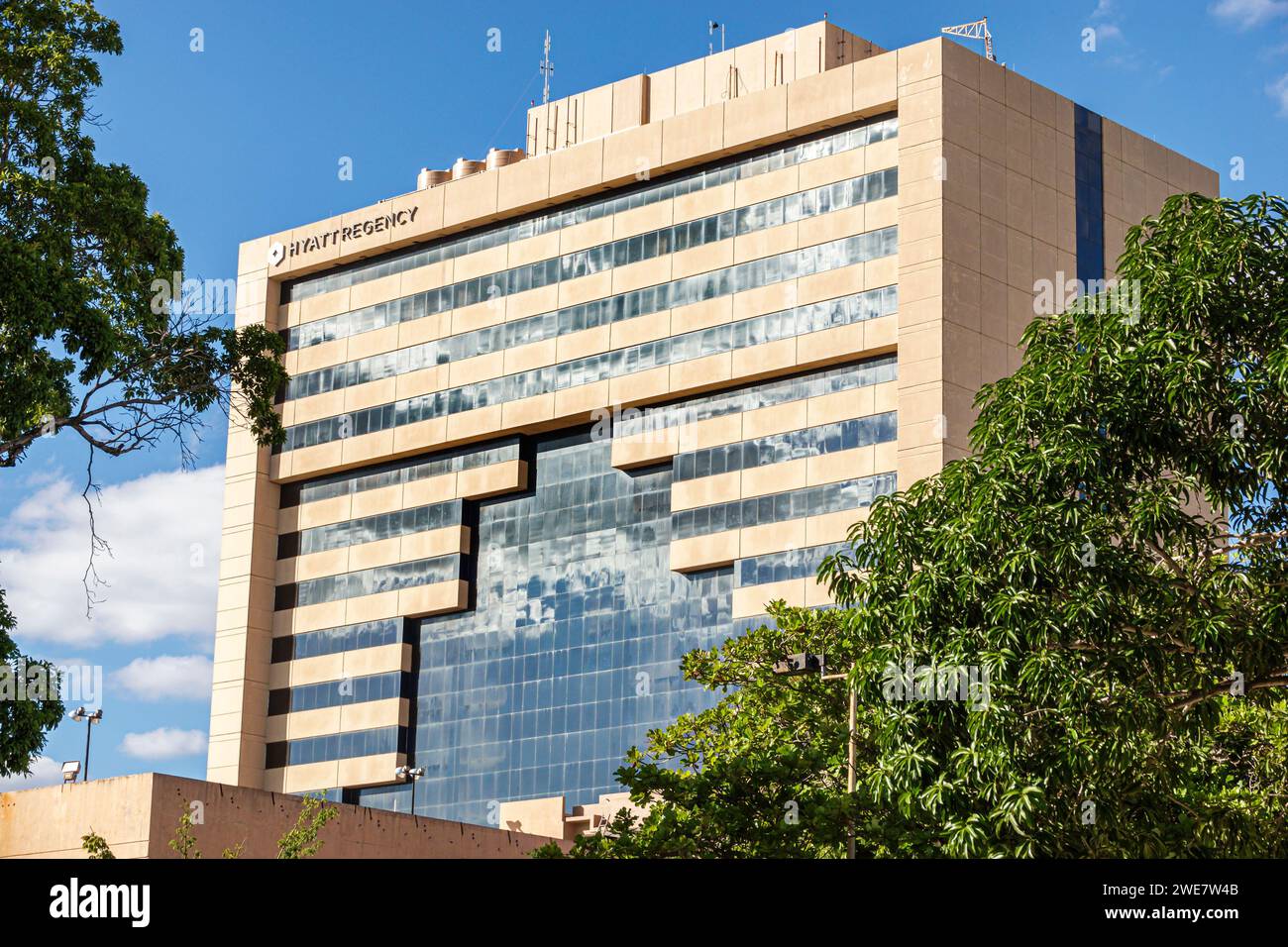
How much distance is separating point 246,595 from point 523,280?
2215cm

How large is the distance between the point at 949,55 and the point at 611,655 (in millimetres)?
29934

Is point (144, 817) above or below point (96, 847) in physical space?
above

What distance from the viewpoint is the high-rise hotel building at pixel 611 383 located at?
71.7 metres

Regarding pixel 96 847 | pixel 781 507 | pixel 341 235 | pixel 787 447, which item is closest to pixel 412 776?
pixel 781 507

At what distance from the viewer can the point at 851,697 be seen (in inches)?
1446

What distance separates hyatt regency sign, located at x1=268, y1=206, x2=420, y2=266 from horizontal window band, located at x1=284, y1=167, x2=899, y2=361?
3.80 metres

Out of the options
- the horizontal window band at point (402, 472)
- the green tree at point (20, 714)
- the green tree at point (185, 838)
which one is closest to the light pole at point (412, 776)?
the horizontal window band at point (402, 472)

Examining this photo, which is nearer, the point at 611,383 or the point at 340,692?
the point at 611,383

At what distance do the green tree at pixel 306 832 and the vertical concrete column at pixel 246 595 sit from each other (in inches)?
1724

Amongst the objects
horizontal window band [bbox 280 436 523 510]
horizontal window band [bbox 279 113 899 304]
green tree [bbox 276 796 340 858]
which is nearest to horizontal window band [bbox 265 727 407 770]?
horizontal window band [bbox 280 436 523 510]

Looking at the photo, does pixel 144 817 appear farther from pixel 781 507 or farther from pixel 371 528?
pixel 371 528

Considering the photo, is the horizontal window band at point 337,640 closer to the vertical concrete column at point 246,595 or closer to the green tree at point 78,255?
the vertical concrete column at point 246,595

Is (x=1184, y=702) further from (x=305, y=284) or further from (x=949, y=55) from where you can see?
(x=305, y=284)

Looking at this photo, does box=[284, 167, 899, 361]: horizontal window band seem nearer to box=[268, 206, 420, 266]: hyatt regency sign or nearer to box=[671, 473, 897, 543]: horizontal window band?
box=[268, 206, 420, 266]: hyatt regency sign
